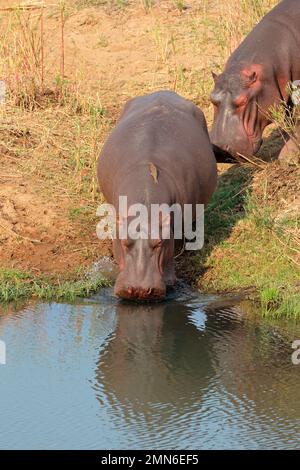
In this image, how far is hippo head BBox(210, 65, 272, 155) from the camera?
28.0 feet

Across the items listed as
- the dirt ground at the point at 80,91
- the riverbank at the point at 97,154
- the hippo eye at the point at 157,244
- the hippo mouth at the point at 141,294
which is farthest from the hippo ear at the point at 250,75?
the hippo mouth at the point at 141,294

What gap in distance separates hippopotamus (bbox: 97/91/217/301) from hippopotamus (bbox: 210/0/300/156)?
0.58 m

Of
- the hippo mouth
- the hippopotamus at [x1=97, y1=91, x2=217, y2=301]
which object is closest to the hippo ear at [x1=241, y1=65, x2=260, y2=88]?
the hippopotamus at [x1=97, y1=91, x2=217, y2=301]

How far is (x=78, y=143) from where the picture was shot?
889cm

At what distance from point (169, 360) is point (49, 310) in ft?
3.58

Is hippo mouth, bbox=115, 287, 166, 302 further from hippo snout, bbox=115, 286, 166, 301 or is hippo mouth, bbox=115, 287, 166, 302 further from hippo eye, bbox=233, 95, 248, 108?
hippo eye, bbox=233, 95, 248, 108

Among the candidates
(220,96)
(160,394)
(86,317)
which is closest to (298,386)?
(160,394)

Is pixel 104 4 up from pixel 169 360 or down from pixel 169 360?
up

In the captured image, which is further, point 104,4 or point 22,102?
point 104,4

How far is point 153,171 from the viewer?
23.3 feet

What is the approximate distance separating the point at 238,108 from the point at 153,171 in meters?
1.68

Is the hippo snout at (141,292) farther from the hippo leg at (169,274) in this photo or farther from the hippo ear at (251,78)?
the hippo ear at (251,78)
